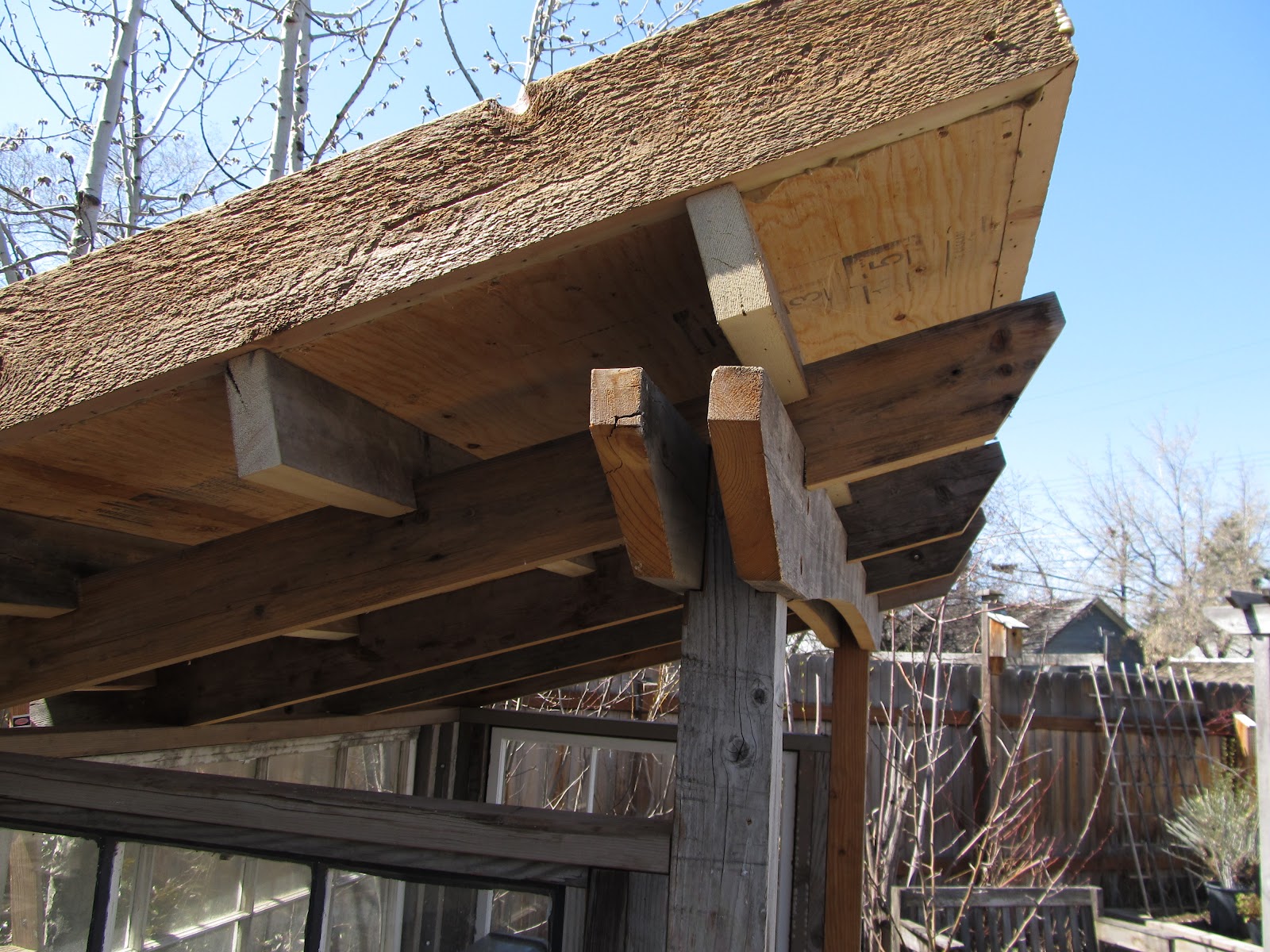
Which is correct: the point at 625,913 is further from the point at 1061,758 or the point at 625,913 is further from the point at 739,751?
the point at 1061,758

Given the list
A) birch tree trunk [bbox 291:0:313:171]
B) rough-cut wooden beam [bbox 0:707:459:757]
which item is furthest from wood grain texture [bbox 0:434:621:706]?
birch tree trunk [bbox 291:0:313:171]

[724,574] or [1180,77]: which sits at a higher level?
[1180,77]

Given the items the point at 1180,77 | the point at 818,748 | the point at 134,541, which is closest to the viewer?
the point at 134,541

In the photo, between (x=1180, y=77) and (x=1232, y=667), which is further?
(x=1180, y=77)

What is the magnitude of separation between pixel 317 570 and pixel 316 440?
17.7 inches

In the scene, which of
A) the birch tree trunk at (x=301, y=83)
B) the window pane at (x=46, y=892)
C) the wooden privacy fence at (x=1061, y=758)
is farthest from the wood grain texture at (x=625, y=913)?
the wooden privacy fence at (x=1061, y=758)

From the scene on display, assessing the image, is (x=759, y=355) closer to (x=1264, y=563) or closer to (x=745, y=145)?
(x=745, y=145)

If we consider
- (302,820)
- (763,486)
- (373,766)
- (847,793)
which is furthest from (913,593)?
(763,486)

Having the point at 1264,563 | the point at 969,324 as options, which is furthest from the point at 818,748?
the point at 1264,563

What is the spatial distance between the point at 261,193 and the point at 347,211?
12 centimetres

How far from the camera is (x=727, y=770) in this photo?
1.17 metres

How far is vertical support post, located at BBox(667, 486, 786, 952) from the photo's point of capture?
1.13 meters

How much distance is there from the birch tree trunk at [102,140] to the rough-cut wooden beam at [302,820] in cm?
318

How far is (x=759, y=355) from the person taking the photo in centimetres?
109
